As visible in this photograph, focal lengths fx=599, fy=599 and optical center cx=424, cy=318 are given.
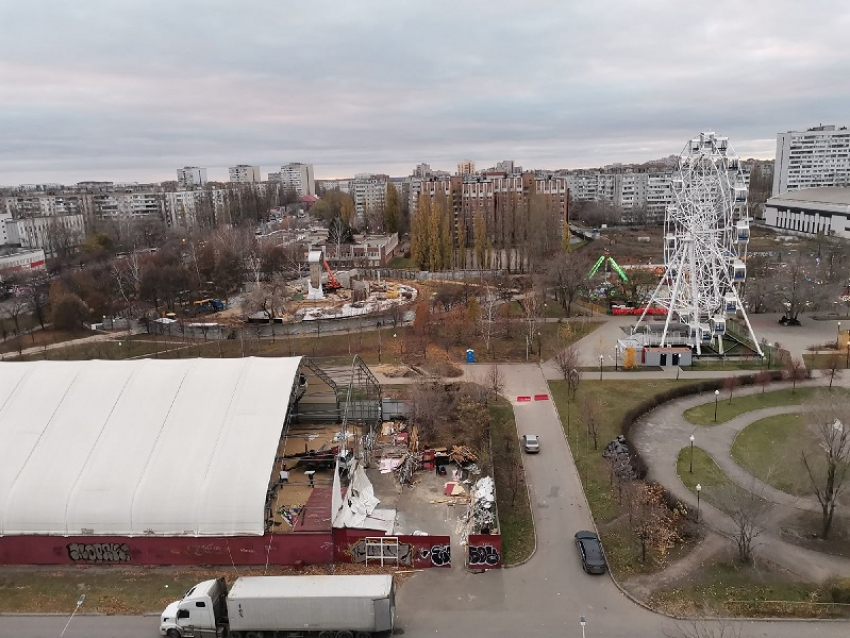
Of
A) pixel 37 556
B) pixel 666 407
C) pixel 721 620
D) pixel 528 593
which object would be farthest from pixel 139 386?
pixel 666 407

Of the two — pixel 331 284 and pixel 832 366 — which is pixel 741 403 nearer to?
pixel 832 366

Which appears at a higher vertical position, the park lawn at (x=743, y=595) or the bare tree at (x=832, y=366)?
the bare tree at (x=832, y=366)

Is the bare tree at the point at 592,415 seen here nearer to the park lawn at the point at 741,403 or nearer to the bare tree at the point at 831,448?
the park lawn at the point at 741,403

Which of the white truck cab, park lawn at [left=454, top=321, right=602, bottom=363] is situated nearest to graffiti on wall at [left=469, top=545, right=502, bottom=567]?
the white truck cab

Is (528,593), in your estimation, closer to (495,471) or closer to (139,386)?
(495,471)

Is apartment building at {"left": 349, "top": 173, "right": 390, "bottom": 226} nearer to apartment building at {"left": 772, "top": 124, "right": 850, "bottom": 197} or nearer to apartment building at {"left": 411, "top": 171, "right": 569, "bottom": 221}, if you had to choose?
apartment building at {"left": 411, "top": 171, "right": 569, "bottom": 221}

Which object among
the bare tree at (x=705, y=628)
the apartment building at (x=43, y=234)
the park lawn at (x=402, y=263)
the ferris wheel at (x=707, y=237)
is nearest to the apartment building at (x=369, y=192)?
the park lawn at (x=402, y=263)
